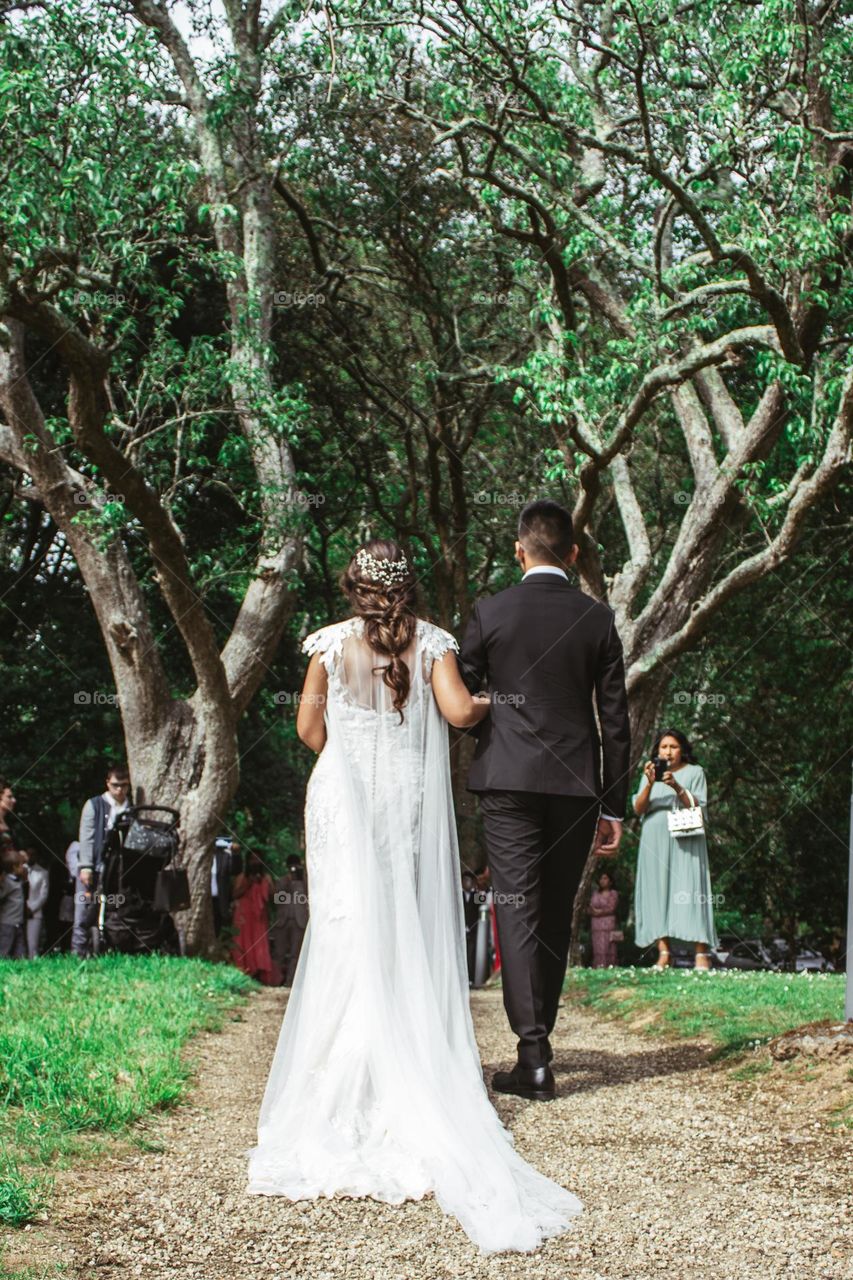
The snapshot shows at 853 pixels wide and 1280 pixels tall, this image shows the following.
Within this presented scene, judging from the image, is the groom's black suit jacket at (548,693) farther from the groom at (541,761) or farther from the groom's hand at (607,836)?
the groom's hand at (607,836)

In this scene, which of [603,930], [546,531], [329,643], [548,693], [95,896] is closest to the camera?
[329,643]

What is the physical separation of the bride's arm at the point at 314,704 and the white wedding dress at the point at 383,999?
4 cm

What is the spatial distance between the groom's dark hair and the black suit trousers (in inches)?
43.0

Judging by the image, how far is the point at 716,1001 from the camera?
893cm

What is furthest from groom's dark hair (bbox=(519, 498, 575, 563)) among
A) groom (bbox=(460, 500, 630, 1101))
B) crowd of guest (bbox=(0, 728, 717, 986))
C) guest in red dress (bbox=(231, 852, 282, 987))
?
guest in red dress (bbox=(231, 852, 282, 987))

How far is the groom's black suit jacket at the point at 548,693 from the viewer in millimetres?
5938

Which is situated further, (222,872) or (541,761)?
(222,872)

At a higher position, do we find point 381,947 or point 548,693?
point 548,693

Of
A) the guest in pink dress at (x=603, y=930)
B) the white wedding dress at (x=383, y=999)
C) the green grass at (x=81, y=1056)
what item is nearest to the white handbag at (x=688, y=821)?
the green grass at (x=81, y=1056)

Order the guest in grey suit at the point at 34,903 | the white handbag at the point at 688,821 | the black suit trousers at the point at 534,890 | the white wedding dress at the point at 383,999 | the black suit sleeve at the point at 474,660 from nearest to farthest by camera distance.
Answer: the white wedding dress at the point at 383,999 < the black suit trousers at the point at 534,890 < the black suit sleeve at the point at 474,660 < the white handbag at the point at 688,821 < the guest in grey suit at the point at 34,903

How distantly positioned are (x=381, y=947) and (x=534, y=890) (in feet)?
2.88

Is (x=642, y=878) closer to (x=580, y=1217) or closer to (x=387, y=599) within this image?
(x=387, y=599)

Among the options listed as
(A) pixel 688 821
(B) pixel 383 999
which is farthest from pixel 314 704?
(A) pixel 688 821

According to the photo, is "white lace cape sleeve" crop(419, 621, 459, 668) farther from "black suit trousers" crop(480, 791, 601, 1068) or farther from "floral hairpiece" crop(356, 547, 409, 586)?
"black suit trousers" crop(480, 791, 601, 1068)
